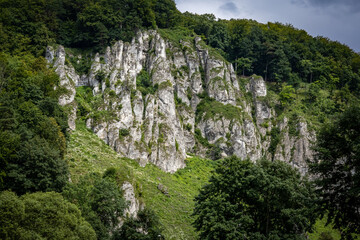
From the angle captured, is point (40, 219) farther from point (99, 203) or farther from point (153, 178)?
point (153, 178)

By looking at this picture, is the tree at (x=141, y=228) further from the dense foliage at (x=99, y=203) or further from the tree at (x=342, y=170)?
the tree at (x=342, y=170)

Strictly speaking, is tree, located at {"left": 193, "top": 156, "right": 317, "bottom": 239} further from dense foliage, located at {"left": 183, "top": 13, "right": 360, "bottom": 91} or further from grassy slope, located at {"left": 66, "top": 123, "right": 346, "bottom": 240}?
dense foliage, located at {"left": 183, "top": 13, "right": 360, "bottom": 91}

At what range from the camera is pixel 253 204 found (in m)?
29.9

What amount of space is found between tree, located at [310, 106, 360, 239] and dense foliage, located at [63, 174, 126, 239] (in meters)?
20.2

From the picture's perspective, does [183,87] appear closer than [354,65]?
Yes

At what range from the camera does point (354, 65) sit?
10688cm

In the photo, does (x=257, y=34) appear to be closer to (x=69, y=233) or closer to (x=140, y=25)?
(x=140, y=25)

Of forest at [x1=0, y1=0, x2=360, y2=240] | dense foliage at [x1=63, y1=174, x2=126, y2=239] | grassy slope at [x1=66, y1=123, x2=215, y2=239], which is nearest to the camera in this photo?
forest at [x1=0, y1=0, x2=360, y2=240]

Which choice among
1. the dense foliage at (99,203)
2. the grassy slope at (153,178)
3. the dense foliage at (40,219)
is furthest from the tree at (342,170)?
the grassy slope at (153,178)

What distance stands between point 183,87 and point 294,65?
156 ft

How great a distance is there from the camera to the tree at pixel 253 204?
1049 inches

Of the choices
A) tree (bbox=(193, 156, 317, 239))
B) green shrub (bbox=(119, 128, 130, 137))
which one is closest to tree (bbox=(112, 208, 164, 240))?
tree (bbox=(193, 156, 317, 239))

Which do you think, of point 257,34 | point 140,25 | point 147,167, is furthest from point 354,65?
point 147,167

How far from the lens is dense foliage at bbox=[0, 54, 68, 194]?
28938 mm
